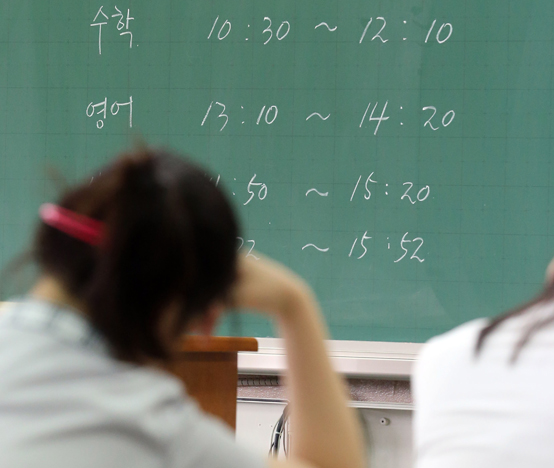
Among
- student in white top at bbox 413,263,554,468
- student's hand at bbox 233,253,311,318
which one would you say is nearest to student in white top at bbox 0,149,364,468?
student's hand at bbox 233,253,311,318

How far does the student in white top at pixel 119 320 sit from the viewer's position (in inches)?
16.7

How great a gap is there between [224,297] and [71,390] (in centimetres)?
14

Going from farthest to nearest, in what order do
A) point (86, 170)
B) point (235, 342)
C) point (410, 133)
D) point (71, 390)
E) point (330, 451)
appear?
point (86, 170) < point (410, 133) < point (235, 342) < point (330, 451) < point (71, 390)

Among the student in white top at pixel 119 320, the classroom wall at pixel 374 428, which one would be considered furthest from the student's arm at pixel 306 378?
the classroom wall at pixel 374 428

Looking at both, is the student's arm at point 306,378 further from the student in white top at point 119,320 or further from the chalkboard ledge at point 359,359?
the chalkboard ledge at point 359,359

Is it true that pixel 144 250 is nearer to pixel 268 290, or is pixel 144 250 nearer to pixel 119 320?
pixel 119 320

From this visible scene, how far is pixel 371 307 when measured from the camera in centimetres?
197

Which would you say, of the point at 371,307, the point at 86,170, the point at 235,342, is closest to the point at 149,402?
the point at 235,342

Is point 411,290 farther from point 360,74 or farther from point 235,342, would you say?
point 235,342

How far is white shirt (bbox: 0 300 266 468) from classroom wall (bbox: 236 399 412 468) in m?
1.61

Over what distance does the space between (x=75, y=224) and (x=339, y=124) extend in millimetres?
1572

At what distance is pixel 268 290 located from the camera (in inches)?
27.5

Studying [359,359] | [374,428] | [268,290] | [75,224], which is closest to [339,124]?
[359,359]

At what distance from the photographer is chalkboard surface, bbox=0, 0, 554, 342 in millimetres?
1903
